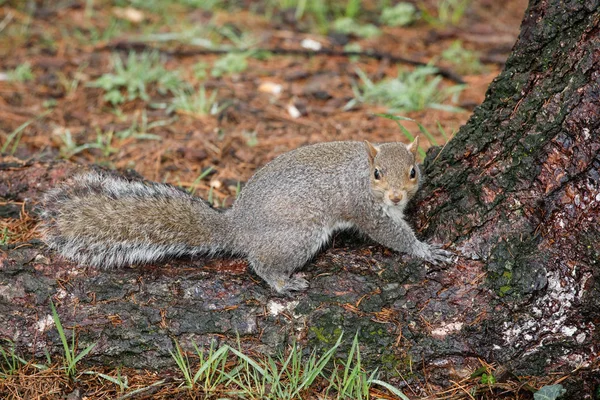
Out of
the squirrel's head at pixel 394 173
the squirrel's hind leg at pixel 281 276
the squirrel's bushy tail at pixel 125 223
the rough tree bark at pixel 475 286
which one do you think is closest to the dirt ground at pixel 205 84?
the squirrel's bushy tail at pixel 125 223

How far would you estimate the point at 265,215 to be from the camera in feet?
9.77

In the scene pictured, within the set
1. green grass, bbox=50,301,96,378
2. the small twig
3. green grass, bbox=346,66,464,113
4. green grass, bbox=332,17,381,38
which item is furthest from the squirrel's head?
green grass, bbox=332,17,381,38

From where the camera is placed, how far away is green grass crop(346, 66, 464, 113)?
5035 millimetres

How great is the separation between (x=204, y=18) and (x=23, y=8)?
1.82 metres

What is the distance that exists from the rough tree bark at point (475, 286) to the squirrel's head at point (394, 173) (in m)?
0.25

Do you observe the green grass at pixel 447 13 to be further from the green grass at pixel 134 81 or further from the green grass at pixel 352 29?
the green grass at pixel 134 81

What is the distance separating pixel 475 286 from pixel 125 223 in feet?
4.88

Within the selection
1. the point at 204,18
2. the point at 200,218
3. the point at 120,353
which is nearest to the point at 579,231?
the point at 200,218

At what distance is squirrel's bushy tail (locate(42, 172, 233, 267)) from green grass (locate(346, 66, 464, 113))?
7.92ft

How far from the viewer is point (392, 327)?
2643 mm

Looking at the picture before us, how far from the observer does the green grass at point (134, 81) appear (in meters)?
5.10

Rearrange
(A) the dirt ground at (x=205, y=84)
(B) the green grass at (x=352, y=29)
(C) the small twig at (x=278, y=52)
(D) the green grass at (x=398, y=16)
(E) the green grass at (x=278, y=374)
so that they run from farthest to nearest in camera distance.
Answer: (D) the green grass at (x=398, y=16), (B) the green grass at (x=352, y=29), (C) the small twig at (x=278, y=52), (A) the dirt ground at (x=205, y=84), (E) the green grass at (x=278, y=374)

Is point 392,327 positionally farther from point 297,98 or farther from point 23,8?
point 23,8

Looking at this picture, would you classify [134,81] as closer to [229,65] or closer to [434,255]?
[229,65]
